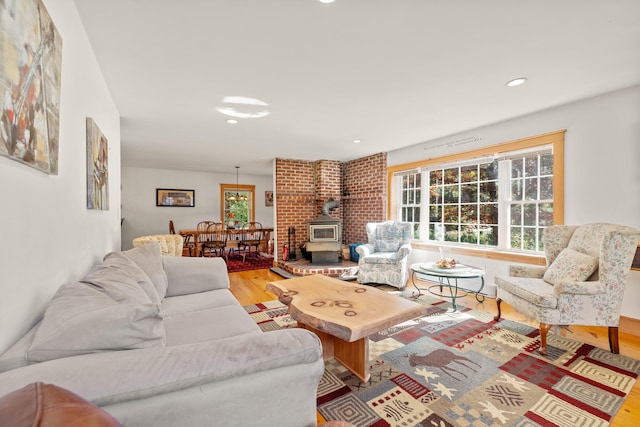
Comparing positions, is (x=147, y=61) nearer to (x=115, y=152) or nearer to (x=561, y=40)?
(x=115, y=152)

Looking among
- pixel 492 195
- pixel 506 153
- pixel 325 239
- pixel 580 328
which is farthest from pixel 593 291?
pixel 325 239

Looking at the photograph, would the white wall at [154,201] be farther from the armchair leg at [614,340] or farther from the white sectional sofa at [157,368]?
the armchair leg at [614,340]

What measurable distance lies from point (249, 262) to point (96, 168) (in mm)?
4350

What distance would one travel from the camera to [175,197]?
285 inches

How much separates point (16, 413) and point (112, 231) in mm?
2732

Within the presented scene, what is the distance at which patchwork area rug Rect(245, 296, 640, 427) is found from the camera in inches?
59.6

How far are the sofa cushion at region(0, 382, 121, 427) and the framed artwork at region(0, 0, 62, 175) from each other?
75cm

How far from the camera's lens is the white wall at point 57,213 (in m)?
0.91

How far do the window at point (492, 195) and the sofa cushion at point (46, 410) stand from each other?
4.02 meters

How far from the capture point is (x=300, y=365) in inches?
36.4

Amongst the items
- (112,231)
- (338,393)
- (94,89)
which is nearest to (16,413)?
(338,393)

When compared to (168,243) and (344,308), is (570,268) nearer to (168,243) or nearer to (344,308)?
(344,308)

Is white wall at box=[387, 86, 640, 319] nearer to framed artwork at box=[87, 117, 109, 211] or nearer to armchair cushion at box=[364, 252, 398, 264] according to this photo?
armchair cushion at box=[364, 252, 398, 264]

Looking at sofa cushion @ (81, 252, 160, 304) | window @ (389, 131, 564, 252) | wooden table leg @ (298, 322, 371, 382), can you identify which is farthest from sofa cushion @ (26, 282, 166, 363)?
window @ (389, 131, 564, 252)
